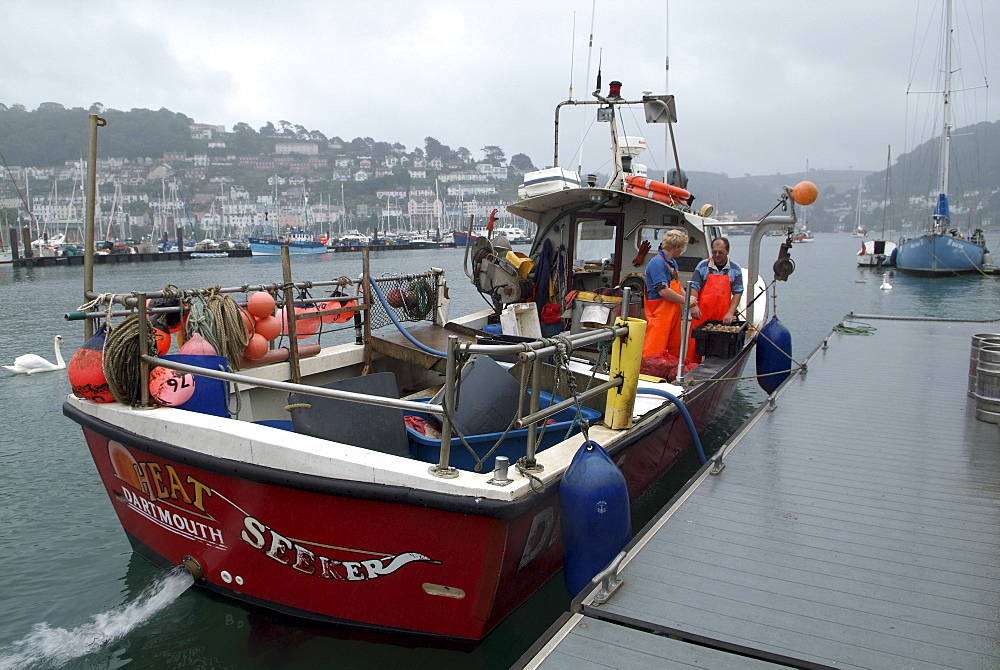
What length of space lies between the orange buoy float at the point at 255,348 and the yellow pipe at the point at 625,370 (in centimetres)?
286

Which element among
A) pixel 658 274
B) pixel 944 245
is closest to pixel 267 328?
pixel 658 274

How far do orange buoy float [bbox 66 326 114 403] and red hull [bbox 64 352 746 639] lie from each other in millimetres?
197

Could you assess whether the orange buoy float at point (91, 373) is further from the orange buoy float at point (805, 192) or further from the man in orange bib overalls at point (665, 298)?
the orange buoy float at point (805, 192)

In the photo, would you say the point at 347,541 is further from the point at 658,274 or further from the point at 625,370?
the point at 658,274

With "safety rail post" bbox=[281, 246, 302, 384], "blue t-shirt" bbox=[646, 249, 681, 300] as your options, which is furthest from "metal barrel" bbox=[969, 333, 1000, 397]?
"safety rail post" bbox=[281, 246, 302, 384]

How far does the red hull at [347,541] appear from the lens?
339 cm

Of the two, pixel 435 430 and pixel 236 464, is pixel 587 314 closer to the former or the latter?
pixel 435 430

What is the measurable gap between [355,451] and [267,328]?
7.97 ft

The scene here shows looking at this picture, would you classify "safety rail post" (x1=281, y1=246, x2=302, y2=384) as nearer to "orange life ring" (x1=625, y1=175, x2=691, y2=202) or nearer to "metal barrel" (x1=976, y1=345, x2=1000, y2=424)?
"orange life ring" (x1=625, y1=175, x2=691, y2=202)

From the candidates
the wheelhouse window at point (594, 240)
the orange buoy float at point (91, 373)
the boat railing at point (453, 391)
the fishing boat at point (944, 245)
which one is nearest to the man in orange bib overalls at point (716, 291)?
the wheelhouse window at point (594, 240)

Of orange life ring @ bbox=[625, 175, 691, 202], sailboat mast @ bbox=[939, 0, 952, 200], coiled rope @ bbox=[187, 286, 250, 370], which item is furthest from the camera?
sailboat mast @ bbox=[939, 0, 952, 200]

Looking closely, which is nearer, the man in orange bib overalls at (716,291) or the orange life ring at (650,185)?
the man in orange bib overalls at (716,291)

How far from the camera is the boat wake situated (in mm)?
4270

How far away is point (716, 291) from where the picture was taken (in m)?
7.29
